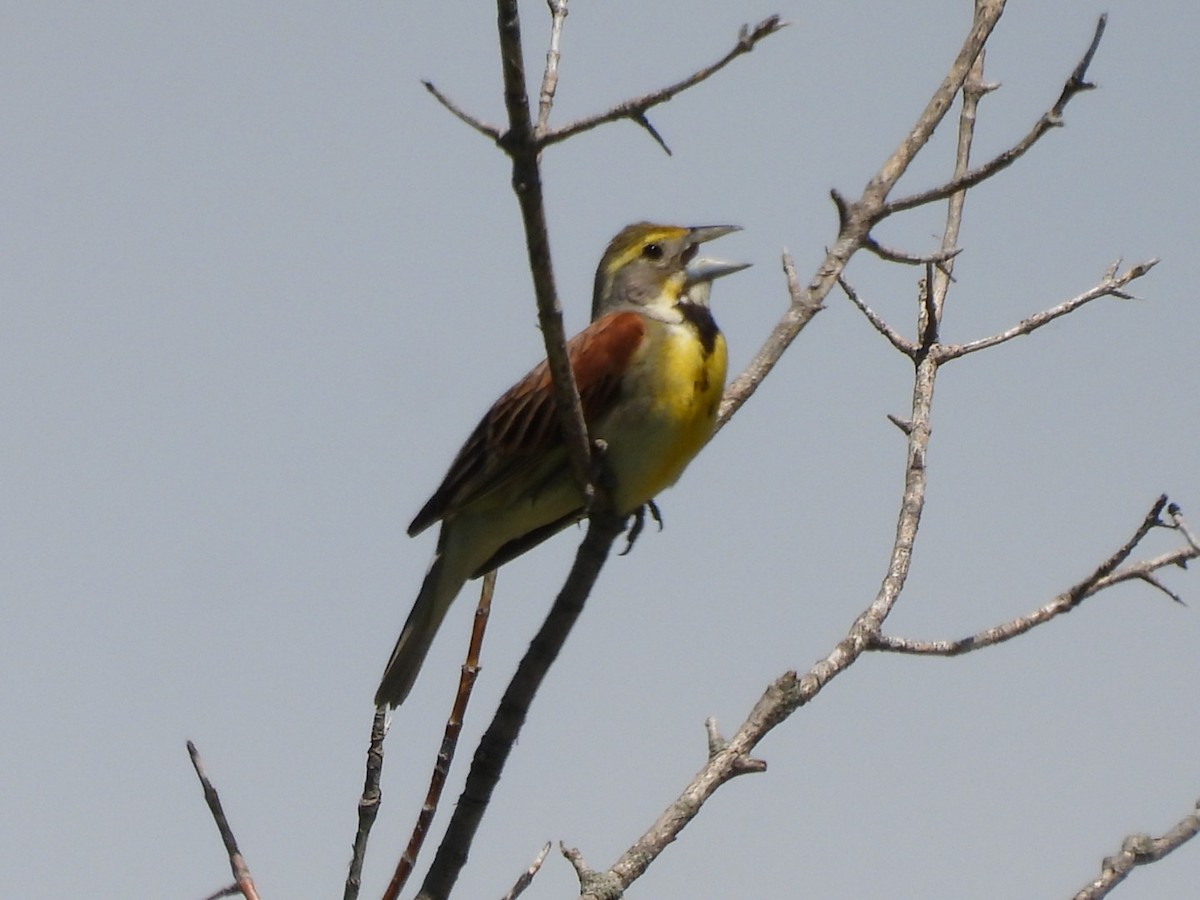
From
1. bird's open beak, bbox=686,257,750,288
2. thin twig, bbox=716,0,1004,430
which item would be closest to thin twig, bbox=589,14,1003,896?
thin twig, bbox=716,0,1004,430

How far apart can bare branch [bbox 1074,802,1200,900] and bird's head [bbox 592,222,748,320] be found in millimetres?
3047

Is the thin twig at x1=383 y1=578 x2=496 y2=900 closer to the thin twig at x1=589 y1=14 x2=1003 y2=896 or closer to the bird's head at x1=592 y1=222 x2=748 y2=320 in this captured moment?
the thin twig at x1=589 y1=14 x2=1003 y2=896

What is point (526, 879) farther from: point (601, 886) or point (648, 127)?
point (648, 127)

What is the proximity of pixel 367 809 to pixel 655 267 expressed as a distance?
3.03m

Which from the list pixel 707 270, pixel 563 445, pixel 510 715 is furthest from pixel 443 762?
pixel 707 270

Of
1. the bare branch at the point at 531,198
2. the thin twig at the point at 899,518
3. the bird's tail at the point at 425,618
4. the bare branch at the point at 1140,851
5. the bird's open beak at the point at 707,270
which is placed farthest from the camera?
the bird's open beak at the point at 707,270

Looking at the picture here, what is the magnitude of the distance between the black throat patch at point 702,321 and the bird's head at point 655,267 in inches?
2.7

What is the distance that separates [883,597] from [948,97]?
1.78 m

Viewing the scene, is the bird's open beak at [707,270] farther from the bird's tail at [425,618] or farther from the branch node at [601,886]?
the branch node at [601,886]

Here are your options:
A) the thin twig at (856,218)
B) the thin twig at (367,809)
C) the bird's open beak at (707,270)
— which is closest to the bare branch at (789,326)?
the thin twig at (856,218)

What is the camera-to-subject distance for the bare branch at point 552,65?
5.29 meters

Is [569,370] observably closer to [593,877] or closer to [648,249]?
[593,877]

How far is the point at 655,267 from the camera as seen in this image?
718 centimetres

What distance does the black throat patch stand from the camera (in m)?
6.53
